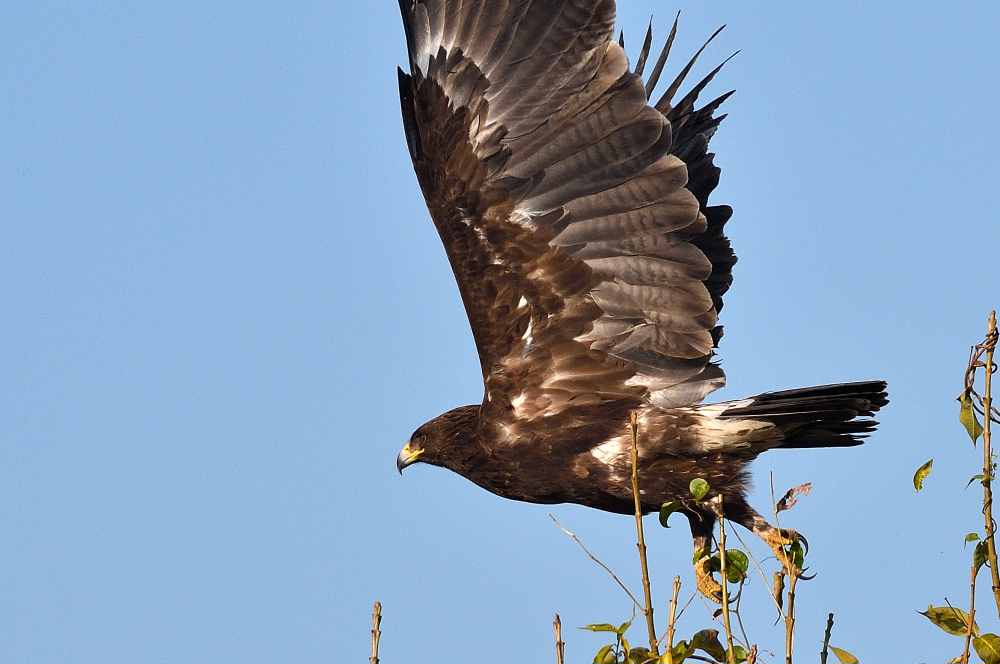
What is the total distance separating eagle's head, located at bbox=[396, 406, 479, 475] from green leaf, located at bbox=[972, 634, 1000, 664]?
4.23m

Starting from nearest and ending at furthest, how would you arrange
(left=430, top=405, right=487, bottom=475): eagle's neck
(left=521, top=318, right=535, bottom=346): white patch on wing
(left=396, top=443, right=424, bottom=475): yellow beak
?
(left=521, top=318, right=535, bottom=346): white patch on wing, (left=430, top=405, right=487, bottom=475): eagle's neck, (left=396, top=443, right=424, bottom=475): yellow beak

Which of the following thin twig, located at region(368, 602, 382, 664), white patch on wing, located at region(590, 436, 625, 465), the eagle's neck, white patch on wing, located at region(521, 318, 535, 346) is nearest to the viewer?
thin twig, located at region(368, 602, 382, 664)

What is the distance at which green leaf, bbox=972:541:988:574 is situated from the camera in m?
3.25

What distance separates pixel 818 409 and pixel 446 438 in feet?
6.73

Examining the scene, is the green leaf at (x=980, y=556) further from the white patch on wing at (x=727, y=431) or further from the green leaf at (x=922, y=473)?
the white patch on wing at (x=727, y=431)

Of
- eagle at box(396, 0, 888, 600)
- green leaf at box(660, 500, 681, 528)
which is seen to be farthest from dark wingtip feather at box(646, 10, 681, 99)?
green leaf at box(660, 500, 681, 528)

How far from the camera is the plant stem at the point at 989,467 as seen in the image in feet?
10.5

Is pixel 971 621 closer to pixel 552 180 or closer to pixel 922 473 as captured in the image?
pixel 922 473

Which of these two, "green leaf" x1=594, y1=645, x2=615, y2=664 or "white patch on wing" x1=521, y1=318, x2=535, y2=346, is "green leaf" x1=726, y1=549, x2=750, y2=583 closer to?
"green leaf" x1=594, y1=645, x2=615, y2=664

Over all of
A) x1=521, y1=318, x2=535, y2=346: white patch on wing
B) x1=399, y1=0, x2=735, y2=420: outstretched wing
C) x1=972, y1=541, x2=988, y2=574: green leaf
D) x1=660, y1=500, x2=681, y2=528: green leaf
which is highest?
x1=399, y1=0, x2=735, y2=420: outstretched wing

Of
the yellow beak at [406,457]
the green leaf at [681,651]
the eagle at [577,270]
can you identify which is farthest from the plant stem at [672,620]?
the yellow beak at [406,457]

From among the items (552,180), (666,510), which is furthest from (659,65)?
(666,510)

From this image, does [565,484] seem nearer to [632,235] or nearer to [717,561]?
[632,235]

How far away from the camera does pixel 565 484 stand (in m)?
6.83
